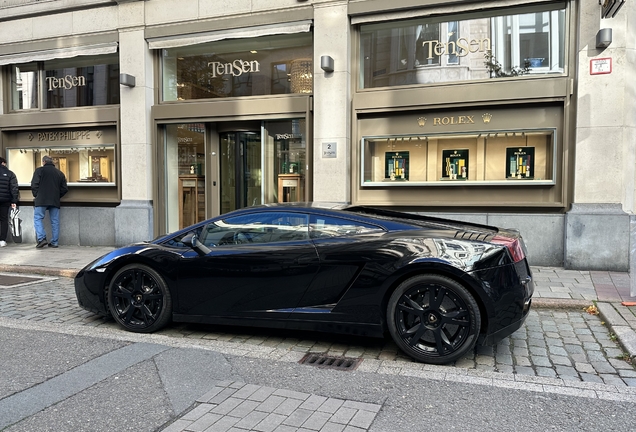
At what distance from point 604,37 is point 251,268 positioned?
6.62m

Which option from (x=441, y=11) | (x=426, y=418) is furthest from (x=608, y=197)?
(x=426, y=418)

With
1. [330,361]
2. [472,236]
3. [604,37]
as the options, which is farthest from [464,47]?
[330,361]

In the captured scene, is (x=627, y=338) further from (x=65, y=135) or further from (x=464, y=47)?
(x=65, y=135)

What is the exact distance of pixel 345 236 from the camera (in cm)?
447

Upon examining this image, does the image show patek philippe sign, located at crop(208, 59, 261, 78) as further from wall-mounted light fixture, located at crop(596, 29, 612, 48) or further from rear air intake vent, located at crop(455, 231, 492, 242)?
rear air intake vent, located at crop(455, 231, 492, 242)

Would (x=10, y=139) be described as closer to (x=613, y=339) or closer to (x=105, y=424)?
(x=105, y=424)

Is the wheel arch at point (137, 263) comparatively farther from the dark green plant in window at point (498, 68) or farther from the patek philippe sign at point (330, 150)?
the dark green plant in window at point (498, 68)

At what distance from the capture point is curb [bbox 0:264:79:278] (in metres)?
A: 8.20

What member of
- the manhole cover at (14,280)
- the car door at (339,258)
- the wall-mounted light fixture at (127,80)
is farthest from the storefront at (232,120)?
the car door at (339,258)

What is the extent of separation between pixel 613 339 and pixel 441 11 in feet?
20.5

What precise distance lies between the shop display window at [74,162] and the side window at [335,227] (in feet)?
26.4

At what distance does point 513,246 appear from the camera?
422 cm

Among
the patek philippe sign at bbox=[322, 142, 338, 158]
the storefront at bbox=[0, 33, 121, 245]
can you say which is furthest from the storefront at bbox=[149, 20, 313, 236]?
the storefront at bbox=[0, 33, 121, 245]

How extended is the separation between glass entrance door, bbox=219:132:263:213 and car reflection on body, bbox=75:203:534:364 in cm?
604
